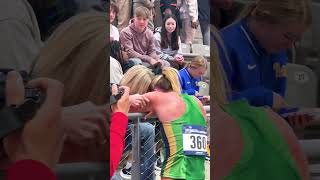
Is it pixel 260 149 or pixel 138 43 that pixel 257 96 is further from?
pixel 138 43

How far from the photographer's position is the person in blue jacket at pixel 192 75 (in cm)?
334

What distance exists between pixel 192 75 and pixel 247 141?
7.67 feet

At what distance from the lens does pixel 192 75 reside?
3.39 m

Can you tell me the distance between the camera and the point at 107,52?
948 millimetres

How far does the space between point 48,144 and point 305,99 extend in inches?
22.9

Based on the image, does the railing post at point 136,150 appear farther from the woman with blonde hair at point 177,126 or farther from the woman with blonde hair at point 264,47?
the woman with blonde hair at point 264,47

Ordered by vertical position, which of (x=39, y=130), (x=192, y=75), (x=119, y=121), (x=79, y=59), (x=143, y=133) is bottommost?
(x=143, y=133)

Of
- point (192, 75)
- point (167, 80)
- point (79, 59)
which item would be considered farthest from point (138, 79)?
point (79, 59)

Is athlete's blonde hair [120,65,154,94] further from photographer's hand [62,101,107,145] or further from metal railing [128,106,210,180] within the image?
photographer's hand [62,101,107,145]

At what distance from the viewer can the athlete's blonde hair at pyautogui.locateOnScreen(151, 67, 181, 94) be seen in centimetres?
320

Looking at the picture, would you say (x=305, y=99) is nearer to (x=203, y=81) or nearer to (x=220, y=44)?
(x=220, y=44)

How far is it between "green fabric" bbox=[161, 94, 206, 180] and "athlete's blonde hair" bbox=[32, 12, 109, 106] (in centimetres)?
228

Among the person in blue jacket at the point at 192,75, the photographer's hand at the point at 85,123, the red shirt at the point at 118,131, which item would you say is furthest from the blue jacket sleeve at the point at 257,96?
the person in blue jacket at the point at 192,75

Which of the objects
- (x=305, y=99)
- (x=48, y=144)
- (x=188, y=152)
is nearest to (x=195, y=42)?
(x=188, y=152)
